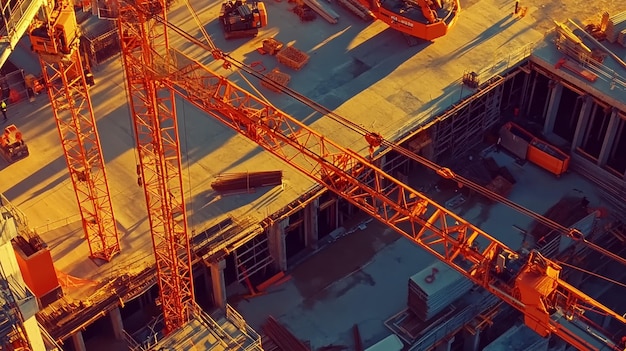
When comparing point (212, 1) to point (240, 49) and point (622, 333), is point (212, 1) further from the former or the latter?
point (622, 333)

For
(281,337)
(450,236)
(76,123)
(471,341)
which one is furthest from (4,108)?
(471,341)

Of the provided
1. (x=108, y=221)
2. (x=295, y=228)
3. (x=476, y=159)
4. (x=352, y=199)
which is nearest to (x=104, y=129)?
(x=108, y=221)

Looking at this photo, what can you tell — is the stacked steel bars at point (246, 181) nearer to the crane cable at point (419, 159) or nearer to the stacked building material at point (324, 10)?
the crane cable at point (419, 159)

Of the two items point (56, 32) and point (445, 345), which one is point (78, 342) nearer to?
point (56, 32)

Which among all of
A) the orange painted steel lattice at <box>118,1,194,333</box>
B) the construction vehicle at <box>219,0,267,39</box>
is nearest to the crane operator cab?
the orange painted steel lattice at <box>118,1,194,333</box>

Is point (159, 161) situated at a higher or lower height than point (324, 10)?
higher
